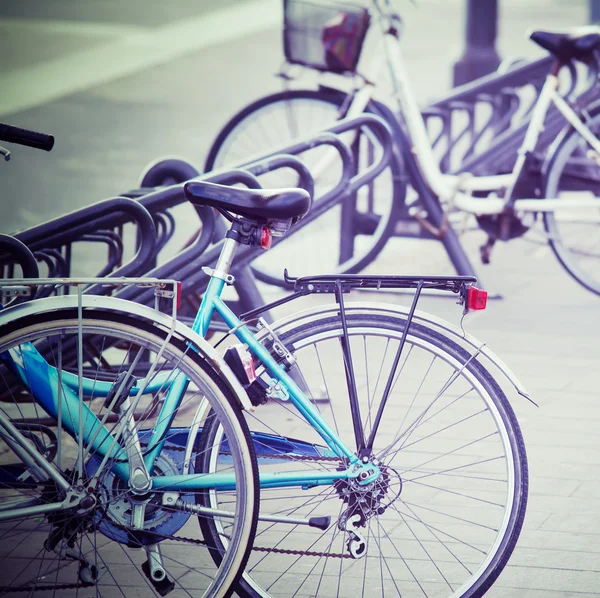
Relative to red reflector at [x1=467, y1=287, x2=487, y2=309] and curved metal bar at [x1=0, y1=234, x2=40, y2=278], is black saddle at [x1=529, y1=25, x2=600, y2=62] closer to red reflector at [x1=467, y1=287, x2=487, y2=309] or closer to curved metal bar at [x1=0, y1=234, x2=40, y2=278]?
curved metal bar at [x1=0, y1=234, x2=40, y2=278]

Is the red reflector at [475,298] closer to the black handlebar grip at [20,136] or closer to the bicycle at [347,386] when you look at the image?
the bicycle at [347,386]

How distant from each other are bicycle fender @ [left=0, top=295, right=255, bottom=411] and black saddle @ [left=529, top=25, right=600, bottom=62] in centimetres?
453

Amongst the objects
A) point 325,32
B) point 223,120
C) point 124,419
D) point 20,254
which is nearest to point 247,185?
point 20,254

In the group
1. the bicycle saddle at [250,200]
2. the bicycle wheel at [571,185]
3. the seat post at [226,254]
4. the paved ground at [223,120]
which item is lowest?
the paved ground at [223,120]

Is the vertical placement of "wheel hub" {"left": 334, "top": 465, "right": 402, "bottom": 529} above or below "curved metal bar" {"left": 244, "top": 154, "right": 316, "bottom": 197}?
below

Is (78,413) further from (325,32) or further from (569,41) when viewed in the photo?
(569,41)

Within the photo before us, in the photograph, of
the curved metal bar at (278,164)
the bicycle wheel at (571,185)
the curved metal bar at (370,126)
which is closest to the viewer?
the curved metal bar at (278,164)

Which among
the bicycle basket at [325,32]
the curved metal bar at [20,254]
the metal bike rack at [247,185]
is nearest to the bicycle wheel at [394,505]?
the metal bike rack at [247,185]

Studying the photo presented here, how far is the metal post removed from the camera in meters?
11.6

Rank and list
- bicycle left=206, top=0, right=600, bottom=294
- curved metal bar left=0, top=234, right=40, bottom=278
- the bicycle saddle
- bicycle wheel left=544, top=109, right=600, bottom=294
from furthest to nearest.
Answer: bicycle left=206, top=0, right=600, bottom=294
bicycle wheel left=544, top=109, right=600, bottom=294
curved metal bar left=0, top=234, right=40, bottom=278
the bicycle saddle

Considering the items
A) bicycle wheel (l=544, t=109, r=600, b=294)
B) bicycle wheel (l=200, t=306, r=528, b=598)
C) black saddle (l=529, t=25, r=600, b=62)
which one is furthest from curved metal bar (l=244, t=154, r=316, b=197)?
black saddle (l=529, t=25, r=600, b=62)

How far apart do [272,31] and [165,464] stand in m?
18.0

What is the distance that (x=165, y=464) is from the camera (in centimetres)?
305

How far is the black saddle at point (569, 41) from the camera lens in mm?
6812
